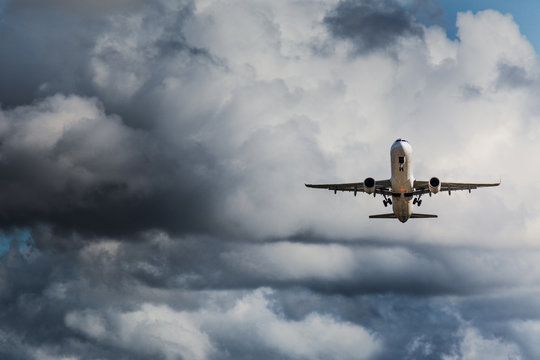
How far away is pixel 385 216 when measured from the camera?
575 ft

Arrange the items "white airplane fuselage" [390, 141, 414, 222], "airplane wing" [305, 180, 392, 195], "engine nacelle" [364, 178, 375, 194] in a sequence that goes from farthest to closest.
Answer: "airplane wing" [305, 180, 392, 195] → "engine nacelle" [364, 178, 375, 194] → "white airplane fuselage" [390, 141, 414, 222]

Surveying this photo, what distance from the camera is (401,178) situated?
15575 centimetres

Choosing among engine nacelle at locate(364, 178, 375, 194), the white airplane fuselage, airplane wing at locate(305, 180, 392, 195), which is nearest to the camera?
the white airplane fuselage

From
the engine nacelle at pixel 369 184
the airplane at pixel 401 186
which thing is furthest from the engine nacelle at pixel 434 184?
the engine nacelle at pixel 369 184

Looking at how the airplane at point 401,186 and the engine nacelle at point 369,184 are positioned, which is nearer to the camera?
A: the airplane at point 401,186

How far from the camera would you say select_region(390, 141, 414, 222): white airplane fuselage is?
151m

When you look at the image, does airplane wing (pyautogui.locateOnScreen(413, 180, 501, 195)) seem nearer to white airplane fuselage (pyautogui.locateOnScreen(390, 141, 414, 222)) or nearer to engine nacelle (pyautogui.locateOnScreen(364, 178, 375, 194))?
white airplane fuselage (pyautogui.locateOnScreen(390, 141, 414, 222))

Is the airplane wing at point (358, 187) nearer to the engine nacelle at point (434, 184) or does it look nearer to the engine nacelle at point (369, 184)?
the engine nacelle at point (369, 184)

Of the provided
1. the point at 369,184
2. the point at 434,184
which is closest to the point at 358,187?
the point at 369,184

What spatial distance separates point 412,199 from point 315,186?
1875 cm

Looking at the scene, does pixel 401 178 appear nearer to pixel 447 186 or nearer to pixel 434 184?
pixel 434 184

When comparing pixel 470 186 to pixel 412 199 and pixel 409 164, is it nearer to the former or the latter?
pixel 412 199

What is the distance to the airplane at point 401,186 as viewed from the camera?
151750mm

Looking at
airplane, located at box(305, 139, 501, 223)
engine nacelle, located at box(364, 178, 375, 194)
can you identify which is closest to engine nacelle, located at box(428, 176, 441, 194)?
airplane, located at box(305, 139, 501, 223)
